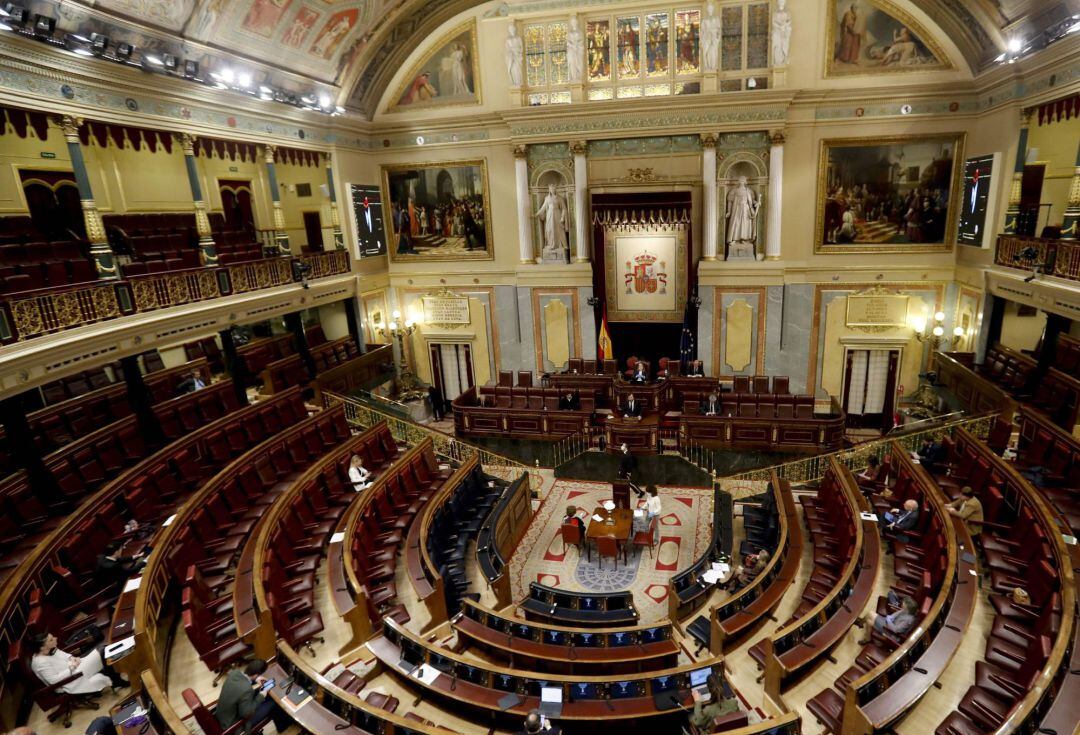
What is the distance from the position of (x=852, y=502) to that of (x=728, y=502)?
2049 mm

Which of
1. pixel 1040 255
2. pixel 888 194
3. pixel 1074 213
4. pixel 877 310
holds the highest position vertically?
pixel 888 194

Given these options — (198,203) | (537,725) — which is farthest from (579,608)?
(198,203)

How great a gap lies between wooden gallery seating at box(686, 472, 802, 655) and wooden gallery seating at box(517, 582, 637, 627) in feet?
2.98

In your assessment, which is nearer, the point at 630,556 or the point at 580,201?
the point at 630,556

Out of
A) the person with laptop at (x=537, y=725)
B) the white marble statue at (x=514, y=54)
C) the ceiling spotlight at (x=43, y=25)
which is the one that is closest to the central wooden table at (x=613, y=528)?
the person with laptop at (x=537, y=725)

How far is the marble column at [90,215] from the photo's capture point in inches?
392

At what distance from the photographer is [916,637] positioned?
6.16m

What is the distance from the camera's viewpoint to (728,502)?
34.6 ft

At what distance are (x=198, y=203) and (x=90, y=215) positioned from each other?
232 centimetres

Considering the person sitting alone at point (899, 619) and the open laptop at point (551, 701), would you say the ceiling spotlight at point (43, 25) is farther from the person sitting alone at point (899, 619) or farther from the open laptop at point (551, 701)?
the person sitting alone at point (899, 619)

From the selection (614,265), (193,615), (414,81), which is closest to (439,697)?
(193,615)

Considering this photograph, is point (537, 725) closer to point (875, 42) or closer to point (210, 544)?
point (210, 544)

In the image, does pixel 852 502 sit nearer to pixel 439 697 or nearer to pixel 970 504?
pixel 970 504

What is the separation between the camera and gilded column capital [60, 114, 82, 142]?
9.77 metres
